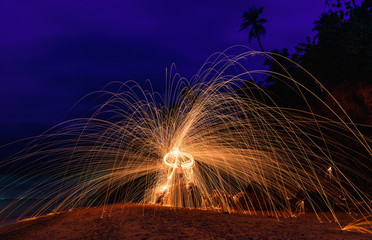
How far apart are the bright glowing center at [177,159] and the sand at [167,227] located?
265 centimetres

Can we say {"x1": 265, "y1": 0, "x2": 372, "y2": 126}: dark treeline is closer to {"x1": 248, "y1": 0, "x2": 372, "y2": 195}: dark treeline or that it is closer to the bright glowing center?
→ {"x1": 248, "y1": 0, "x2": 372, "y2": 195}: dark treeline

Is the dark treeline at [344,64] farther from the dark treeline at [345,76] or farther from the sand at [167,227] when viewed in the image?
the sand at [167,227]

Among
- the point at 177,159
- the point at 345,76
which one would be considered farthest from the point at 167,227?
the point at 345,76

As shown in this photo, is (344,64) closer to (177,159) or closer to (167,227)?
(177,159)

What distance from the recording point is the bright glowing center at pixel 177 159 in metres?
8.75

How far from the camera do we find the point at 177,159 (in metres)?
8.95

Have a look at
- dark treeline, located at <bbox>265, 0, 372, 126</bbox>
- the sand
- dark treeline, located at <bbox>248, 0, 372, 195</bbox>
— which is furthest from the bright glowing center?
dark treeline, located at <bbox>265, 0, 372, 126</bbox>

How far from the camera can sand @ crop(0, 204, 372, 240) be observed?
3980mm

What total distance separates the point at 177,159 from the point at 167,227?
4.39m

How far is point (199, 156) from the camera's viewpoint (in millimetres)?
9969

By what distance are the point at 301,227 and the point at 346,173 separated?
9.62m

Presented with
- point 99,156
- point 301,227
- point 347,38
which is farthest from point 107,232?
point 347,38

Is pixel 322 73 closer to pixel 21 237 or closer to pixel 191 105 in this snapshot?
pixel 191 105

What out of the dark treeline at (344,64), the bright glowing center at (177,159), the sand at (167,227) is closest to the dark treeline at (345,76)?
the dark treeline at (344,64)
